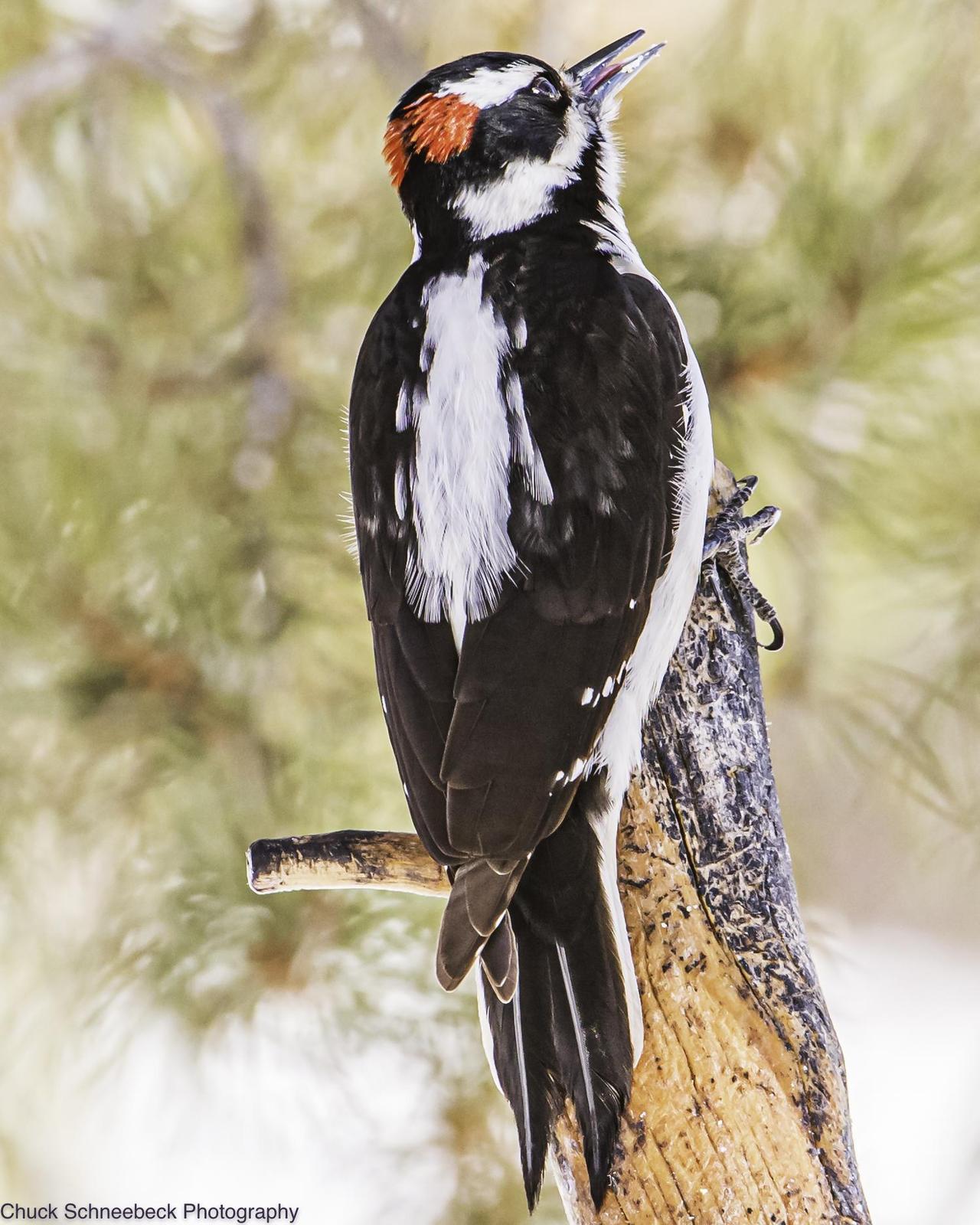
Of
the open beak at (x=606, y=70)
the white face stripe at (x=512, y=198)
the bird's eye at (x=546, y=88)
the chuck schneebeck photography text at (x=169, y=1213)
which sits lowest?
the chuck schneebeck photography text at (x=169, y=1213)

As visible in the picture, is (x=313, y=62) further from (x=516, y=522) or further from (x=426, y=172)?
(x=516, y=522)

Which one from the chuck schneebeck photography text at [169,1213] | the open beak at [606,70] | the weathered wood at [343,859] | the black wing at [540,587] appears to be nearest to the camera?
the black wing at [540,587]

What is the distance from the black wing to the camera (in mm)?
→ 783

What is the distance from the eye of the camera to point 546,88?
1021mm

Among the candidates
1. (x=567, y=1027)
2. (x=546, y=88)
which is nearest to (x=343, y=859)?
(x=567, y=1027)

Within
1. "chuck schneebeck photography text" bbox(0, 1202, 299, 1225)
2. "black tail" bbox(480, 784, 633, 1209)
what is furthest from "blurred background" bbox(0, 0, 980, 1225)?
"black tail" bbox(480, 784, 633, 1209)

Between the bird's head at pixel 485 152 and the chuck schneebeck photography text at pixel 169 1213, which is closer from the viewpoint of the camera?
the bird's head at pixel 485 152

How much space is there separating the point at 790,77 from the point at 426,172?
1.43 feet

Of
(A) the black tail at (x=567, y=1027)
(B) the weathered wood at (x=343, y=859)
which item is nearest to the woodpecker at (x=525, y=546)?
(A) the black tail at (x=567, y=1027)

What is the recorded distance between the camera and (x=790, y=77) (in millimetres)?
1204

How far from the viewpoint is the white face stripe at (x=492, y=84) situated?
96 centimetres

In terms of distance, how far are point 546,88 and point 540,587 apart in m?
0.45

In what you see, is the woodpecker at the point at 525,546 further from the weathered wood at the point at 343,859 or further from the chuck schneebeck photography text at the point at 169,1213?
the chuck schneebeck photography text at the point at 169,1213

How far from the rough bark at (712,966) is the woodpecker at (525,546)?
0.10ft
